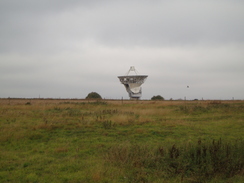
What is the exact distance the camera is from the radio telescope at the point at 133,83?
54531mm

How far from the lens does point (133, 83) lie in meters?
55.1

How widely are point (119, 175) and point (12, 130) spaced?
24.4 ft

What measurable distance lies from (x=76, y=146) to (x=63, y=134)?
2.58 metres

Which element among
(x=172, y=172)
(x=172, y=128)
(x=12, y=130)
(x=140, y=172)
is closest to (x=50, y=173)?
(x=140, y=172)

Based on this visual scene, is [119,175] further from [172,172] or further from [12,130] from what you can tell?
[12,130]

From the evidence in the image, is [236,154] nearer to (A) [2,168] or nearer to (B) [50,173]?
(B) [50,173]

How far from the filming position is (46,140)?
10.6 meters

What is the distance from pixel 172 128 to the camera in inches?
530

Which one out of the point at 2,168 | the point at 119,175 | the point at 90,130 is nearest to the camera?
the point at 119,175

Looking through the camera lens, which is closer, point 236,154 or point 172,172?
point 172,172

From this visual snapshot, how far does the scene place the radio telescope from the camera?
2147 inches

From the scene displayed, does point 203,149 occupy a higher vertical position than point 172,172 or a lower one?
higher

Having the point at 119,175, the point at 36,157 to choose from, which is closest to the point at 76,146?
the point at 36,157

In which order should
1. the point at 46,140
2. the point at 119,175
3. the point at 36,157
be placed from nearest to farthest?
1. the point at 119,175
2. the point at 36,157
3. the point at 46,140
